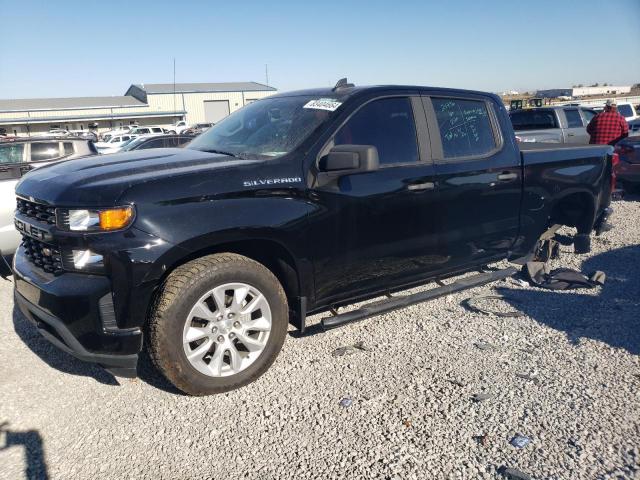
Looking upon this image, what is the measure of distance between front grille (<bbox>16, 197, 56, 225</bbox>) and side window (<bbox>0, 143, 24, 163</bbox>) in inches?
187

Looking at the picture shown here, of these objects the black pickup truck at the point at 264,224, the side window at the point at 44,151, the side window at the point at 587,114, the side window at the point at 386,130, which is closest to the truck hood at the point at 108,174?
the black pickup truck at the point at 264,224

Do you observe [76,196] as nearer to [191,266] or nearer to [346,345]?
[191,266]

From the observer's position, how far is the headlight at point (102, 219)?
2760 millimetres

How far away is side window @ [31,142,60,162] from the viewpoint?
298 inches

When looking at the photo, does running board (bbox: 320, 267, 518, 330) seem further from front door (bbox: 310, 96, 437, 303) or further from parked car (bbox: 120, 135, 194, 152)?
parked car (bbox: 120, 135, 194, 152)

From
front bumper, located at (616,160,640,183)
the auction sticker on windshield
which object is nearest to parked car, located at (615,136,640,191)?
front bumper, located at (616,160,640,183)

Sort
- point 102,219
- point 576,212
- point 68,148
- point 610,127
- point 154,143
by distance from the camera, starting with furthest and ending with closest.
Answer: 1. point 154,143
2. point 610,127
3. point 68,148
4. point 576,212
5. point 102,219

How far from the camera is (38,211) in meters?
3.12

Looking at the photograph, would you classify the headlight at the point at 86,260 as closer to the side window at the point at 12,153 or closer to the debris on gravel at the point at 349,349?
the debris on gravel at the point at 349,349

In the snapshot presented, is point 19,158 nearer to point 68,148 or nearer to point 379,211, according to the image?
point 68,148

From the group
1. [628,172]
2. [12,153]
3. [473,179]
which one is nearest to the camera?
[473,179]

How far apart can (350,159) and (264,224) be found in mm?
704

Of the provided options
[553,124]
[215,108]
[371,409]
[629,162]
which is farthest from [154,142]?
[215,108]

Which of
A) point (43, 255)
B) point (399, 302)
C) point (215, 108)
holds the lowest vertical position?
point (399, 302)
